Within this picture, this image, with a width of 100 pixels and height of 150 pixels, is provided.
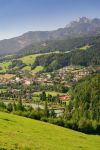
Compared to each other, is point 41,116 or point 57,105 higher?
point 41,116

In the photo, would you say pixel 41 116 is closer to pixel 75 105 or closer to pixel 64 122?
pixel 64 122

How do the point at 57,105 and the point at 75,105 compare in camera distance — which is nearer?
the point at 75,105

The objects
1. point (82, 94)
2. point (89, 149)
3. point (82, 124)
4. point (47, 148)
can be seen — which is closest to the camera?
point (47, 148)

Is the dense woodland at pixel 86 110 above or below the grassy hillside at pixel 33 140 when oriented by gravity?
below

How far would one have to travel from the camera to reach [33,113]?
90.4 metres

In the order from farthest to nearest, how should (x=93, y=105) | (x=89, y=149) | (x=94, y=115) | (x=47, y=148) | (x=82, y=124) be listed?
(x=93, y=105) < (x=94, y=115) < (x=82, y=124) < (x=89, y=149) < (x=47, y=148)

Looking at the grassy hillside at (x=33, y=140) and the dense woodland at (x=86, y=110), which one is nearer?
the grassy hillside at (x=33, y=140)

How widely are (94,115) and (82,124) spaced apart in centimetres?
5513

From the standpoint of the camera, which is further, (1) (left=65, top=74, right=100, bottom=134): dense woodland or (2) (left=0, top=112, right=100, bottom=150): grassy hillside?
(1) (left=65, top=74, right=100, bottom=134): dense woodland

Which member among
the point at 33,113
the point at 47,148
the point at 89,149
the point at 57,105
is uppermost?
the point at 47,148

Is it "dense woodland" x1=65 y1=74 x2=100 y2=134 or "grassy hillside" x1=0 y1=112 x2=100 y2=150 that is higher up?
"grassy hillside" x1=0 y1=112 x2=100 y2=150

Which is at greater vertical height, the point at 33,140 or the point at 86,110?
the point at 33,140

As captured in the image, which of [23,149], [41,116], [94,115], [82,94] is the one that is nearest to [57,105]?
[82,94]

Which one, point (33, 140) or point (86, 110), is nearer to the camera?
point (33, 140)
